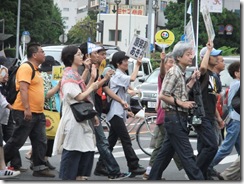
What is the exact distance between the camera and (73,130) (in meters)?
8.09

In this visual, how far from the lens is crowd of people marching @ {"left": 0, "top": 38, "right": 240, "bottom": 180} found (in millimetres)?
8195

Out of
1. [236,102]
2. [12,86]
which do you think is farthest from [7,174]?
[236,102]

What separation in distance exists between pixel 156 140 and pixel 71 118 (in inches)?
93.7

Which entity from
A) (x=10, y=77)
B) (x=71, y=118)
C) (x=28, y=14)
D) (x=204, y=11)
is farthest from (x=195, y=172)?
(x=28, y=14)

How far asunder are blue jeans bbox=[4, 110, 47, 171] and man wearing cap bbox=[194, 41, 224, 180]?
6.81ft

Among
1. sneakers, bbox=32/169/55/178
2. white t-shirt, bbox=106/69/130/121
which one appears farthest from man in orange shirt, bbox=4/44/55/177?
white t-shirt, bbox=106/69/130/121

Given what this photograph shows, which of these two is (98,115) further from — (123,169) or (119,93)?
(123,169)

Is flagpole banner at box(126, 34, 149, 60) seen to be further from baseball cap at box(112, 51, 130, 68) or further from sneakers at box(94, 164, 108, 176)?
sneakers at box(94, 164, 108, 176)

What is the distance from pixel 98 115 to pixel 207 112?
147cm

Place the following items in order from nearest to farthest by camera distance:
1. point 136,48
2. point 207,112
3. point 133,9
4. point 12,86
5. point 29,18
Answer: point 207,112, point 12,86, point 136,48, point 29,18, point 133,9

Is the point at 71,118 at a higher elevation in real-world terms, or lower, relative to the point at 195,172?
higher

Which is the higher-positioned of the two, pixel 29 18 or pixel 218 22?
pixel 29 18

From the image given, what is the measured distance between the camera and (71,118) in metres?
8.12

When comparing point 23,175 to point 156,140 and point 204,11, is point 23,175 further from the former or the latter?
point 204,11
